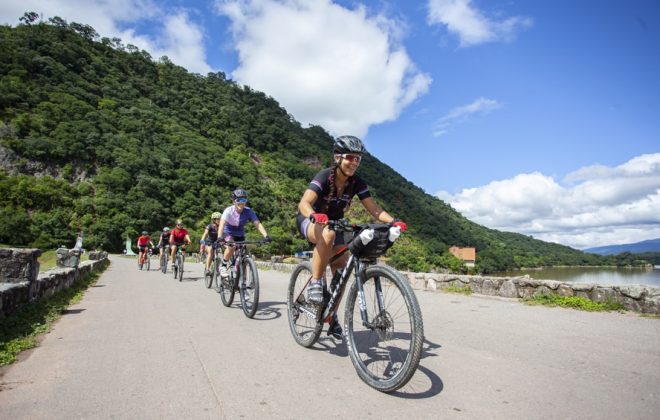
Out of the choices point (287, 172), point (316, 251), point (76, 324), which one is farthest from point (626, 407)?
point (287, 172)

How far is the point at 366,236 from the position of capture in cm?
299

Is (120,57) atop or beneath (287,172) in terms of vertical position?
atop

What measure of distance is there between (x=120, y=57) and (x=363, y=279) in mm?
136980

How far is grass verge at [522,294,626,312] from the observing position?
604cm

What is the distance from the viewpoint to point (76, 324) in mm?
5215

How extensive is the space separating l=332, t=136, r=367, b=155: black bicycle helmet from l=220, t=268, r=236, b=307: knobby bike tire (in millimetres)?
3961

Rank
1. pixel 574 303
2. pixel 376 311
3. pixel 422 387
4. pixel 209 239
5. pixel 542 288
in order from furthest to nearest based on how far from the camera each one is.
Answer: pixel 209 239
pixel 542 288
pixel 574 303
pixel 376 311
pixel 422 387

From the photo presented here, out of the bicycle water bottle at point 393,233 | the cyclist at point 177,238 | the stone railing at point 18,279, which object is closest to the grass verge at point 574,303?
the bicycle water bottle at point 393,233

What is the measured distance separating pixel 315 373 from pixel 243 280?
3366mm

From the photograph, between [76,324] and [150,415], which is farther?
[76,324]

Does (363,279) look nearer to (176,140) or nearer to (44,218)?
(44,218)

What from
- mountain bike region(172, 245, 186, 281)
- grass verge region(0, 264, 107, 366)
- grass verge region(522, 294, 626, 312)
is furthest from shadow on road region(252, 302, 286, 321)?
mountain bike region(172, 245, 186, 281)

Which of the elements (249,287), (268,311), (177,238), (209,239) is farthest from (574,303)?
(177,238)

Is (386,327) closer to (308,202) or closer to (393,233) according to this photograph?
(393,233)
